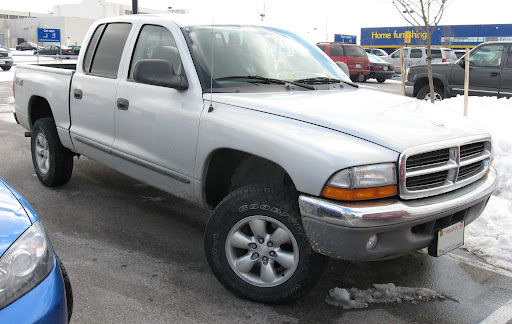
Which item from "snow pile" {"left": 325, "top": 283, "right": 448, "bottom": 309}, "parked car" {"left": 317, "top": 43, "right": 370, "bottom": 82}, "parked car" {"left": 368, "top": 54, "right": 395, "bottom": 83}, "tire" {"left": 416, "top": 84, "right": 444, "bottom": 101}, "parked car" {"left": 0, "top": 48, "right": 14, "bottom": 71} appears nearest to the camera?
"snow pile" {"left": 325, "top": 283, "right": 448, "bottom": 309}

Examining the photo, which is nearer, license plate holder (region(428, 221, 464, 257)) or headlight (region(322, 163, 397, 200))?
headlight (region(322, 163, 397, 200))

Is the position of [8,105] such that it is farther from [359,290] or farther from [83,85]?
[359,290]

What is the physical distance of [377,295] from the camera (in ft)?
11.2

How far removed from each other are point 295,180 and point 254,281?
760mm

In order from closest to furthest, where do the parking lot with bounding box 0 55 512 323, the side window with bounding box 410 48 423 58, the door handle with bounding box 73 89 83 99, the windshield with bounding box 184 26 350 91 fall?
the parking lot with bounding box 0 55 512 323 < the windshield with bounding box 184 26 350 91 < the door handle with bounding box 73 89 83 99 < the side window with bounding box 410 48 423 58

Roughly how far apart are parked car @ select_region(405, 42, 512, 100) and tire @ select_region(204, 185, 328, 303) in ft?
33.1

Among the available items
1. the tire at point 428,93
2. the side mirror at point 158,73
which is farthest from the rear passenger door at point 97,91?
the tire at point 428,93

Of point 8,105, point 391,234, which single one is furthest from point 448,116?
point 8,105

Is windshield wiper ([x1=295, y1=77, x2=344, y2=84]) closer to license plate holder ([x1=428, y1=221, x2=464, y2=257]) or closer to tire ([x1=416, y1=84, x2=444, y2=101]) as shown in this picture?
license plate holder ([x1=428, y1=221, x2=464, y2=257])

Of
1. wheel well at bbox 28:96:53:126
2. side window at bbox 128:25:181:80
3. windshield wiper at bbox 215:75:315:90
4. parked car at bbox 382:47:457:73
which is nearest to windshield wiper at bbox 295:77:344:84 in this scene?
windshield wiper at bbox 215:75:315:90

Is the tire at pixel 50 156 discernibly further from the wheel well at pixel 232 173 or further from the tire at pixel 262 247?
the tire at pixel 262 247

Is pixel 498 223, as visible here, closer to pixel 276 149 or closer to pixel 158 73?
pixel 276 149

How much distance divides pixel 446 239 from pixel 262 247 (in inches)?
44.4

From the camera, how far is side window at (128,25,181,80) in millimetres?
3986
